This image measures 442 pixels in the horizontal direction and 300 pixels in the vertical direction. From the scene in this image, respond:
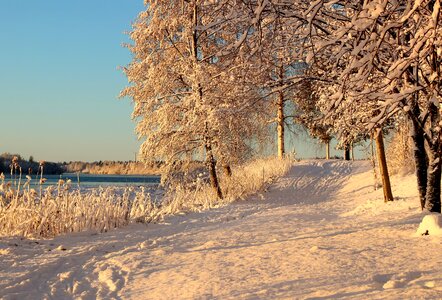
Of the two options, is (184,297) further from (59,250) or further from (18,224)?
(18,224)

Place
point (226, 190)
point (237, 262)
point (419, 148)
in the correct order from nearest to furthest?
point (237, 262)
point (419, 148)
point (226, 190)

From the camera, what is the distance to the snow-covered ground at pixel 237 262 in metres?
4.84

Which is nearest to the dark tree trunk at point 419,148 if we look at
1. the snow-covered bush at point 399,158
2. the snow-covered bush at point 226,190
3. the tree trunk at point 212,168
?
the snow-covered bush at point 226,190

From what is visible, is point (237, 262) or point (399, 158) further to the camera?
point (399, 158)

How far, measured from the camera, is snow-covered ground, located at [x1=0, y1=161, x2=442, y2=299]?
484cm

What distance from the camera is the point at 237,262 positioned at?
6.01 m

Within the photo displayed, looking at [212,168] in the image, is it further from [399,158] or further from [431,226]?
[431,226]

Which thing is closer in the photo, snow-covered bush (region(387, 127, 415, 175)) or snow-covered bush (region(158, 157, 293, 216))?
snow-covered bush (region(158, 157, 293, 216))

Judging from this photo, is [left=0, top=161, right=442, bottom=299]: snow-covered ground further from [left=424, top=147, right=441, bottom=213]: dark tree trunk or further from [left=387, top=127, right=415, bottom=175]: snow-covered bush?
[left=387, top=127, right=415, bottom=175]: snow-covered bush

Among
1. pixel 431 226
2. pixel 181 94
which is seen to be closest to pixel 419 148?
pixel 431 226

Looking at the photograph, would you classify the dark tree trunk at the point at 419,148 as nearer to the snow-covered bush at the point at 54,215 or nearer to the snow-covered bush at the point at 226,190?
the snow-covered bush at the point at 54,215

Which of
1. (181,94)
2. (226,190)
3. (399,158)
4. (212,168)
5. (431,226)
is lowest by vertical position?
(431,226)

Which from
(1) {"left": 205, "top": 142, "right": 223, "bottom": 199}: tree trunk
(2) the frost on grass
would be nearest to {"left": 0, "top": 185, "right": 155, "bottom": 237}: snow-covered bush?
(2) the frost on grass

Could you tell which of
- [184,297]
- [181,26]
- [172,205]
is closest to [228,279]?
[184,297]
